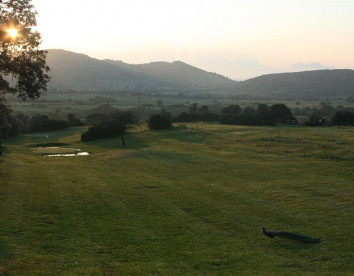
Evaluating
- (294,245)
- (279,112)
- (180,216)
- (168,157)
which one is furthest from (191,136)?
(279,112)

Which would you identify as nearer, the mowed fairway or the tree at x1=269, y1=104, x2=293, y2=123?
the mowed fairway

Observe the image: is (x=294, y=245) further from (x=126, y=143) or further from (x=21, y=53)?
(x=126, y=143)

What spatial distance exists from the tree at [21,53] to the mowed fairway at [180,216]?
7.20 metres

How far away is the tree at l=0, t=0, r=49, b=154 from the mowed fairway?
7.20m

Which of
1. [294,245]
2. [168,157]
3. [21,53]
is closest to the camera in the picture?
[294,245]

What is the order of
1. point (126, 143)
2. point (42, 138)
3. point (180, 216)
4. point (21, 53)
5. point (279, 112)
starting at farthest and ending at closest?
point (279, 112) → point (42, 138) → point (126, 143) → point (21, 53) → point (180, 216)

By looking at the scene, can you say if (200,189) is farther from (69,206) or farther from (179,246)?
(179,246)

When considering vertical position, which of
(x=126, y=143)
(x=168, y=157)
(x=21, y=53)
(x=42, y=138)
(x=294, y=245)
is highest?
(x=21, y=53)

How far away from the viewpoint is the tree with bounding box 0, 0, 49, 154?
25125mm

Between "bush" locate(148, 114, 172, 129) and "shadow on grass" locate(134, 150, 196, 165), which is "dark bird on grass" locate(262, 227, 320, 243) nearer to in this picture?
"shadow on grass" locate(134, 150, 196, 165)

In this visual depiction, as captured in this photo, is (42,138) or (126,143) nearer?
(126,143)

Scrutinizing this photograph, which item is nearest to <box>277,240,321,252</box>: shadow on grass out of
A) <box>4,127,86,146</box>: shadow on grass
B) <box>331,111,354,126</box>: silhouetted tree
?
<box>4,127,86,146</box>: shadow on grass

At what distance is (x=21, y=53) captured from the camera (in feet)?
85.3

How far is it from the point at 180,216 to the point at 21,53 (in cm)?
1642
